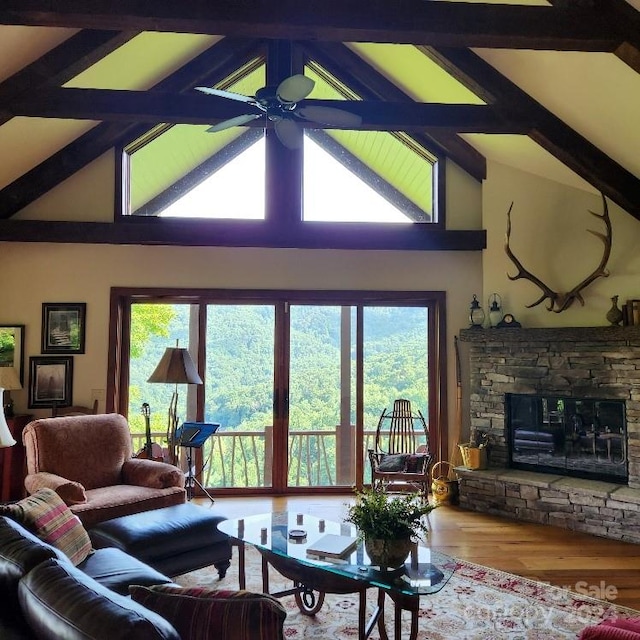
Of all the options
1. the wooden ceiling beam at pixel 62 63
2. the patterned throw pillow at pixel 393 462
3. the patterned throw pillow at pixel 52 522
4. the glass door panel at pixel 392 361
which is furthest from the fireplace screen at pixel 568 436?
the wooden ceiling beam at pixel 62 63

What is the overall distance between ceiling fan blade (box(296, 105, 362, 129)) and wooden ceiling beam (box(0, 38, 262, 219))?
2.66 m

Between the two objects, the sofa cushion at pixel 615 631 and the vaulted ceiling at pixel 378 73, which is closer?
the sofa cushion at pixel 615 631

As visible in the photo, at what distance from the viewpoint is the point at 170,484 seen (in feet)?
14.0

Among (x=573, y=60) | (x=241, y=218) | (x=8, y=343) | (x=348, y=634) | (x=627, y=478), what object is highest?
(x=573, y=60)

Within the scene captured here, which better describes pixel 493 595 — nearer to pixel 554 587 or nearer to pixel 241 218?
pixel 554 587

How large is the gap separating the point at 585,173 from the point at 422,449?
3.09 m

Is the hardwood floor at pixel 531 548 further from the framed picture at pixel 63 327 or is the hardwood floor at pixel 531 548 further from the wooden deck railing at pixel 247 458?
the framed picture at pixel 63 327

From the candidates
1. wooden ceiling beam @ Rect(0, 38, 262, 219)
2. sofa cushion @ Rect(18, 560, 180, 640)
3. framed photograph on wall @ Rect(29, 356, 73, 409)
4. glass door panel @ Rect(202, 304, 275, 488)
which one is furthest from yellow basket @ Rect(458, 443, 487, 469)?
wooden ceiling beam @ Rect(0, 38, 262, 219)

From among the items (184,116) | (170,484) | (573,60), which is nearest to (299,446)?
(170,484)

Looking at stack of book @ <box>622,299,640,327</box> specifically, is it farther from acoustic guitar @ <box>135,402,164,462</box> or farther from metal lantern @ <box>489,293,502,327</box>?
acoustic guitar @ <box>135,402,164,462</box>

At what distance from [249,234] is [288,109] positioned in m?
2.46

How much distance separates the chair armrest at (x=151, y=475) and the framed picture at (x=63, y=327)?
1760 millimetres

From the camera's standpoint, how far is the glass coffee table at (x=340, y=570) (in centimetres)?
257

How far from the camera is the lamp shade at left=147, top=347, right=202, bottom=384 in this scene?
4.93 meters
